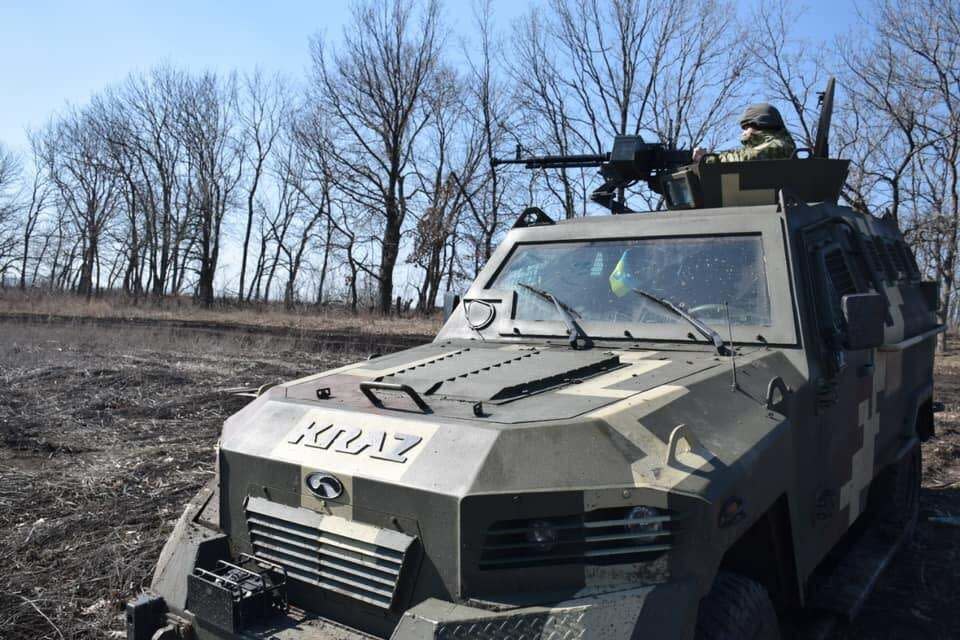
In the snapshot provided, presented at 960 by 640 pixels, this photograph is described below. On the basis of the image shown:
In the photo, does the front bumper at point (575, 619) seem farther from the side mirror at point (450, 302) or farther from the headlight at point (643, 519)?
the side mirror at point (450, 302)

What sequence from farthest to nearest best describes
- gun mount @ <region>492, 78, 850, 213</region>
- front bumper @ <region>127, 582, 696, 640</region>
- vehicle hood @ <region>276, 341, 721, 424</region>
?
1. gun mount @ <region>492, 78, 850, 213</region>
2. vehicle hood @ <region>276, 341, 721, 424</region>
3. front bumper @ <region>127, 582, 696, 640</region>

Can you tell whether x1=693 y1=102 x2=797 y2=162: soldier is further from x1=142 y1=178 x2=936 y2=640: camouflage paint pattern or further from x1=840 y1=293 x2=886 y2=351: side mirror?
x1=840 y1=293 x2=886 y2=351: side mirror

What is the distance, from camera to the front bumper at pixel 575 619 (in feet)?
6.81

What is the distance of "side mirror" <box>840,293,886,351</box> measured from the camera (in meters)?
3.10

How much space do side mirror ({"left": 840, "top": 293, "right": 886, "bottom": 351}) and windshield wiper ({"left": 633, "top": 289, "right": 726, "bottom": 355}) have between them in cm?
A: 47

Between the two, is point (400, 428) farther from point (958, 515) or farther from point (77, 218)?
point (77, 218)

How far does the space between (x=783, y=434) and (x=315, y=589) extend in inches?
64.0

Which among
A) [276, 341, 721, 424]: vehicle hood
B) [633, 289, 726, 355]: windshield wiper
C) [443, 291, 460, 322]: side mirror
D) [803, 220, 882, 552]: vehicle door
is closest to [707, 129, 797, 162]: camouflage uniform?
[803, 220, 882, 552]: vehicle door

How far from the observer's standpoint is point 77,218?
36.4 meters

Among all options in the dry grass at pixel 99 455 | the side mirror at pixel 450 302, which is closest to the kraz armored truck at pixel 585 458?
the side mirror at pixel 450 302

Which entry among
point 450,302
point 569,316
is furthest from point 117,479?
point 569,316

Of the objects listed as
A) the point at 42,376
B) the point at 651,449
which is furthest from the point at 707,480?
the point at 42,376

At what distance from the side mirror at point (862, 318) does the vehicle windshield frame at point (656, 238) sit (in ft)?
0.68

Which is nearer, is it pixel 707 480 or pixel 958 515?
pixel 707 480
